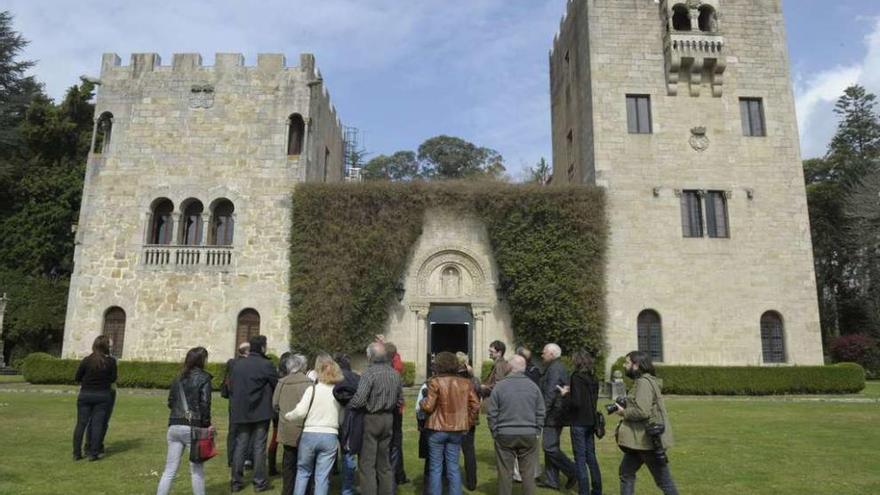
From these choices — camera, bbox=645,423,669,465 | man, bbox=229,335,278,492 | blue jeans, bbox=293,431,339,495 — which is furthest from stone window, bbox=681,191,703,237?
blue jeans, bbox=293,431,339,495

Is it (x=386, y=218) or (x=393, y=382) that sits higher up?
(x=386, y=218)

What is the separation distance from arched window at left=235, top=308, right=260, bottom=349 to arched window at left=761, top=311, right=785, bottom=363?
17601 millimetres

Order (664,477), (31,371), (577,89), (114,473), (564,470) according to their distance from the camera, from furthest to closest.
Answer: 1. (577,89)
2. (31,371)
3. (114,473)
4. (564,470)
5. (664,477)

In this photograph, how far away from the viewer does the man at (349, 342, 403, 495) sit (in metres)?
6.52

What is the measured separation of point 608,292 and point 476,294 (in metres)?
4.60

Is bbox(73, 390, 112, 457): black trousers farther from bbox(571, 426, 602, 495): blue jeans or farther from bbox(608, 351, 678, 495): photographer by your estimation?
bbox(608, 351, 678, 495): photographer

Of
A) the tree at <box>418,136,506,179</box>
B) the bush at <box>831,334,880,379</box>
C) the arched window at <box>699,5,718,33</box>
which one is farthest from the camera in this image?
the tree at <box>418,136,506,179</box>

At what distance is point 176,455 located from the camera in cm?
652

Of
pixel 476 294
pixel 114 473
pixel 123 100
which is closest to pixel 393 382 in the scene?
pixel 114 473

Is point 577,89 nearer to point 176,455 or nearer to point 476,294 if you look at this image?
point 476,294

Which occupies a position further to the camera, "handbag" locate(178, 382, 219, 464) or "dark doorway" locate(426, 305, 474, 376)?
"dark doorway" locate(426, 305, 474, 376)

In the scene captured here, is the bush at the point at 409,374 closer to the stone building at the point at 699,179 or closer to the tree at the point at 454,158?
the stone building at the point at 699,179

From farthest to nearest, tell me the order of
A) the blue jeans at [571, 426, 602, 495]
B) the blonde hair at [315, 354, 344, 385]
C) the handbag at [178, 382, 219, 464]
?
1. the blue jeans at [571, 426, 602, 495]
2. the blonde hair at [315, 354, 344, 385]
3. the handbag at [178, 382, 219, 464]

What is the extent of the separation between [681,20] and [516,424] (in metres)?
22.1
